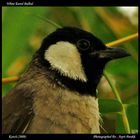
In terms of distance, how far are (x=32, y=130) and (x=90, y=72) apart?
55cm

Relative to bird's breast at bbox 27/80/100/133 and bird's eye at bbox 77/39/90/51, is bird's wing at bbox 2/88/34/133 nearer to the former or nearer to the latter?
bird's breast at bbox 27/80/100/133

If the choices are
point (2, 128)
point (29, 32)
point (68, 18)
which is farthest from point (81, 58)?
point (68, 18)

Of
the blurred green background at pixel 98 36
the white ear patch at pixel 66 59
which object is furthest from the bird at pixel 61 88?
the blurred green background at pixel 98 36

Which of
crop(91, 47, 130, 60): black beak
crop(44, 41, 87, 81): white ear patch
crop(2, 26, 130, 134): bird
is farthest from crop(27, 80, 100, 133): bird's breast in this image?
crop(91, 47, 130, 60): black beak

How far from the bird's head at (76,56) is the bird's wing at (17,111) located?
215 millimetres

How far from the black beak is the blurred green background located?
0.28 m

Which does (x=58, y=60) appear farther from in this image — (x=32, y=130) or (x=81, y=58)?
(x=32, y=130)

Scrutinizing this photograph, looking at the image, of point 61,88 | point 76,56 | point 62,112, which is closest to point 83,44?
point 76,56

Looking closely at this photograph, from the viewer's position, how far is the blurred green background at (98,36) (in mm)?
3750

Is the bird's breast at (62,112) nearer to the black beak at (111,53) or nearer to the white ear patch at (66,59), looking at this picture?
the white ear patch at (66,59)

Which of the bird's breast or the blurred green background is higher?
the blurred green background

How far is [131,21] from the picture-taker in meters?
4.42

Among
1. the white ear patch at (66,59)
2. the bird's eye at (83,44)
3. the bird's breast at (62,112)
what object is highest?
the bird's eye at (83,44)

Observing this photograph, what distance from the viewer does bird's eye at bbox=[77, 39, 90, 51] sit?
12.3 feet
